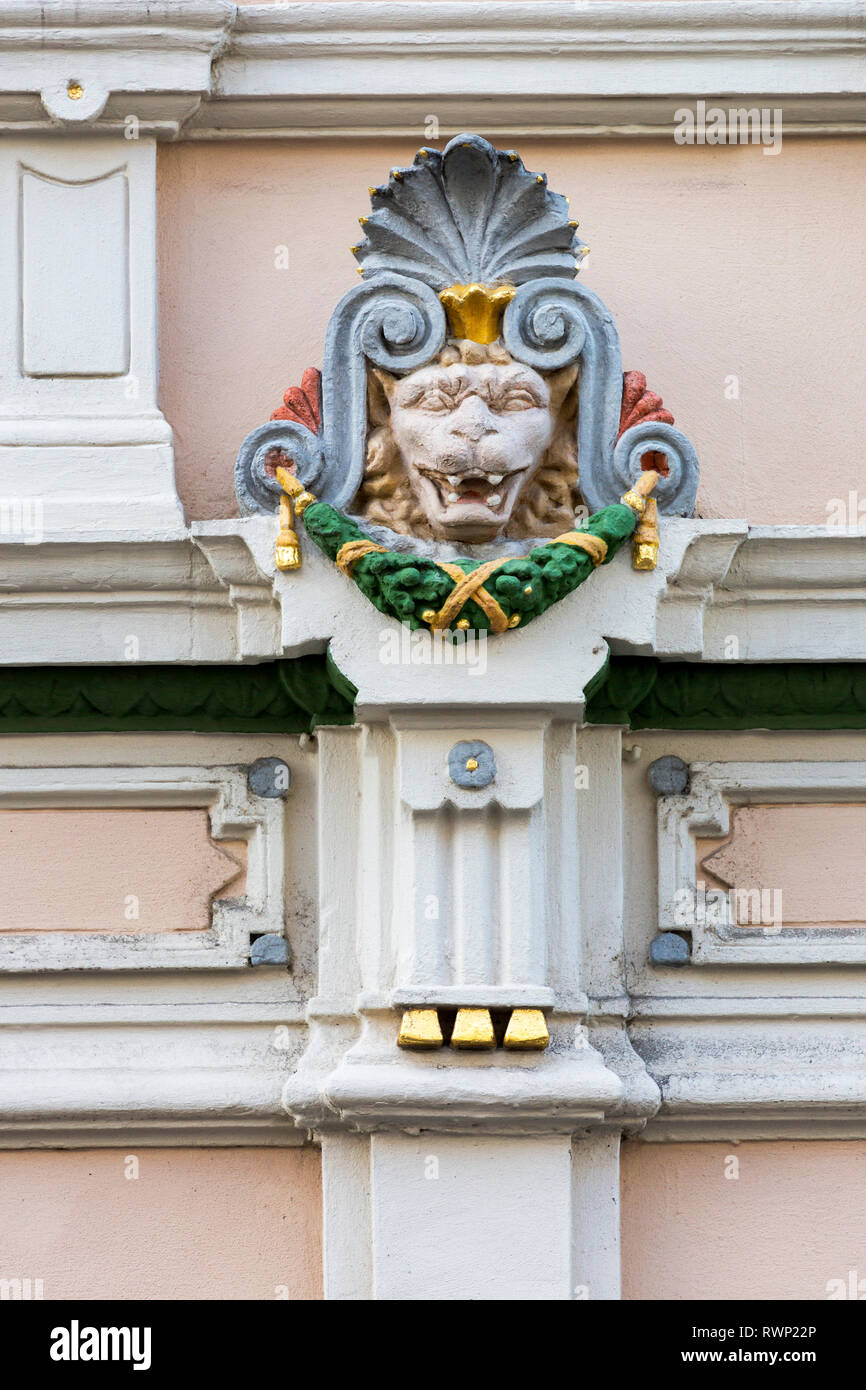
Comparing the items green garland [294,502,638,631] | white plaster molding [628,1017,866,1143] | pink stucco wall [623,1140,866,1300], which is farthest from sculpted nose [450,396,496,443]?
pink stucco wall [623,1140,866,1300]

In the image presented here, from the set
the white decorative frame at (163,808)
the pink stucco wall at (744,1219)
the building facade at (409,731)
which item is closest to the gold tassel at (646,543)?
the building facade at (409,731)

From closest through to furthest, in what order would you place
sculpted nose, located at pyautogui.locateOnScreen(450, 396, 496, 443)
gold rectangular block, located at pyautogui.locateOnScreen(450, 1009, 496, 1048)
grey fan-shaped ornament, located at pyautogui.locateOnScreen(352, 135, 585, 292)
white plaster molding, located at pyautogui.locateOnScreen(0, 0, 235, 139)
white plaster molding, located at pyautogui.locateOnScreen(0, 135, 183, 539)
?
gold rectangular block, located at pyautogui.locateOnScreen(450, 1009, 496, 1048) → sculpted nose, located at pyautogui.locateOnScreen(450, 396, 496, 443) → grey fan-shaped ornament, located at pyautogui.locateOnScreen(352, 135, 585, 292) → white plaster molding, located at pyautogui.locateOnScreen(0, 135, 183, 539) → white plaster molding, located at pyautogui.locateOnScreen(0, 0, 235, 139)

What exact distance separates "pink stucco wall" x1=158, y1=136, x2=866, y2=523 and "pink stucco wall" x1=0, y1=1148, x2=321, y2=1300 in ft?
3.82

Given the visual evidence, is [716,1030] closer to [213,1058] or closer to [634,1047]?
[634,1047]

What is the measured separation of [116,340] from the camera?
160 inches

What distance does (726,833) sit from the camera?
13.1ft

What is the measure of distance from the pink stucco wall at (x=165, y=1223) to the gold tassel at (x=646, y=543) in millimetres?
1100

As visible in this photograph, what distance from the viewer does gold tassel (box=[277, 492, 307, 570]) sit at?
3.79 m

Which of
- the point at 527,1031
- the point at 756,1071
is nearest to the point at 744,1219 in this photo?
the point at 756,1071

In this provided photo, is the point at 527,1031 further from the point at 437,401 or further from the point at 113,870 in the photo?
the point at 437,401

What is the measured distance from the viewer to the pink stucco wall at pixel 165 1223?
3.83 metres

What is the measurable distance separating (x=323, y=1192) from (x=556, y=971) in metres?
0.52

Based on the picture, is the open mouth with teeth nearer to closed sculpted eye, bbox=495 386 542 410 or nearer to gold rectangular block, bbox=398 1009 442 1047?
closed sculpted eye, bbox=495 386 542 410
